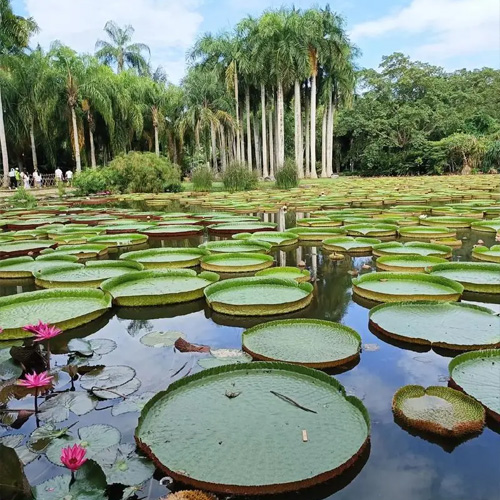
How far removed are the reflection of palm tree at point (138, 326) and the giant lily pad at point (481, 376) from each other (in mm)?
1808

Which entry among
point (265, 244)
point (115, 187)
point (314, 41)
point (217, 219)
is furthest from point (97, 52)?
point (265, 244)

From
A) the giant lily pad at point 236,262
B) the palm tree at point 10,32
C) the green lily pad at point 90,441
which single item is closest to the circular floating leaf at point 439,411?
the green lily pad at point 90,441

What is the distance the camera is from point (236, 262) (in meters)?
4.41

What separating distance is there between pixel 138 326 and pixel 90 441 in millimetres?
1392

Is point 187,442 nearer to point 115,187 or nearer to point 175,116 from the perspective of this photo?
point 115,187

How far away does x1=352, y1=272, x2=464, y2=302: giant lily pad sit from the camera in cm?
312

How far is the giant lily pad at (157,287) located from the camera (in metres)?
3.29

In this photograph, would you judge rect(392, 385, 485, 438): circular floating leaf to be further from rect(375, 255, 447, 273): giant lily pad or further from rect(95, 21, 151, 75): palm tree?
rect(95, 21, 151, 75): palm tree

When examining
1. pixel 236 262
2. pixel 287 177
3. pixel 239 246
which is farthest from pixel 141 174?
pixel 236 262

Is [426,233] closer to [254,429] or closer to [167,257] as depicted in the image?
[167,257]

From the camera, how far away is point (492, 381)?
6.28 ft

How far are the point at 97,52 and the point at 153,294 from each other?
35565 mm

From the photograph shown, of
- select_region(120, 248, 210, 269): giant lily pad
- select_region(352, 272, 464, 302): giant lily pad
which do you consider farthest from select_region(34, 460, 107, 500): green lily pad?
select_region(120, 248, 210, 269): giant lily pad

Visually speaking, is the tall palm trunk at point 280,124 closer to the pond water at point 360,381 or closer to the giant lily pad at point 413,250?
the giant lily pad at point 413,250
